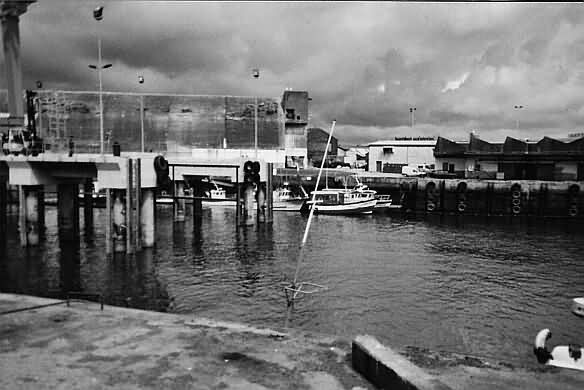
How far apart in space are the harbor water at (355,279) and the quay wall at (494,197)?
71.5 ft

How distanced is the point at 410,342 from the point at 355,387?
10.1 metres

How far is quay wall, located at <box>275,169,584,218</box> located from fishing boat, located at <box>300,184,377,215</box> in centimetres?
929

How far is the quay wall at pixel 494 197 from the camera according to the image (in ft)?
235

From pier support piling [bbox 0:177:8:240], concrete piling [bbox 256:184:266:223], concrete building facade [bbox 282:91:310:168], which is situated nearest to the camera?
pier support piling [bbox 0:177:8:240]

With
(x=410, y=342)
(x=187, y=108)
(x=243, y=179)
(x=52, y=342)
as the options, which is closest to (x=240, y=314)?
(x=410, y=342)

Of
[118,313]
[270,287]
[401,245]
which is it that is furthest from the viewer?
[401,245]

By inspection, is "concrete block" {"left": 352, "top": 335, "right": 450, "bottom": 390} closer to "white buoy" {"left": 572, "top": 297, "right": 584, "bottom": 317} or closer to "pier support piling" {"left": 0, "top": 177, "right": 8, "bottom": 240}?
"white buoy" {"left": 572, "top": 297, "right": 584, "bottom": 317}

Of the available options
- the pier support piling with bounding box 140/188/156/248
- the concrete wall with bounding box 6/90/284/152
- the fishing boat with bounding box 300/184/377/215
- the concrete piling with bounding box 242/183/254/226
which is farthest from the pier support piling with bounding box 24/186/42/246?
the concrete wall with bounding box 6/90/284/152

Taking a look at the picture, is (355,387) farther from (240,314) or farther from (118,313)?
(240,314)

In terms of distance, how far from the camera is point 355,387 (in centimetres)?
1016

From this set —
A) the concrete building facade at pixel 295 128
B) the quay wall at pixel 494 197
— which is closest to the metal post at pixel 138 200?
the quay wall at pixel 494 197

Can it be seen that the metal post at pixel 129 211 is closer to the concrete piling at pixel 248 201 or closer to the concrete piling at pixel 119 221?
the concrete piling at pixel 119 221

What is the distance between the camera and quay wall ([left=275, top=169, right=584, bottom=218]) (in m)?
71.6

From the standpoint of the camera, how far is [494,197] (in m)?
75.2
